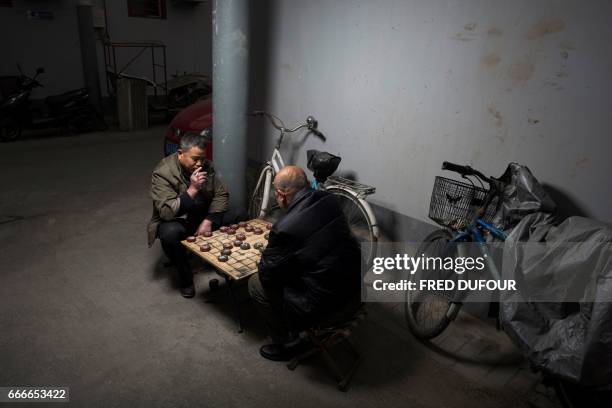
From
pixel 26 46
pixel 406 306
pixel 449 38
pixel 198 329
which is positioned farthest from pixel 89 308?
pixel 26 46

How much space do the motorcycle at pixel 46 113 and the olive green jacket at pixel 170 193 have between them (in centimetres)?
600

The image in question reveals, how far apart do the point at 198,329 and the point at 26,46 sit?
8533 millimetres

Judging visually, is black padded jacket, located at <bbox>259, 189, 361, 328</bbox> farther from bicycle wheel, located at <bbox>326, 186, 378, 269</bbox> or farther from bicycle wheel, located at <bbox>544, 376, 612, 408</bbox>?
bicycle wheel, located at <bbox>544, 376, 612, 408</bbox>

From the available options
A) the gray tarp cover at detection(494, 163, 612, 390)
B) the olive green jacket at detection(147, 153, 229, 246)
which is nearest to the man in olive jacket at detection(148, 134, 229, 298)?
the olive green jacket at detection(147, 153, 229, 246)

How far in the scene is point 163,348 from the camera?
108 inches

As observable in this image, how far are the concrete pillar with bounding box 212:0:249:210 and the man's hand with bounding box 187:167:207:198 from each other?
2.19ft

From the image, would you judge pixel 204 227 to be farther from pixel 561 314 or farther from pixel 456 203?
pixel 561 314

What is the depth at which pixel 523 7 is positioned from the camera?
8.95 ft

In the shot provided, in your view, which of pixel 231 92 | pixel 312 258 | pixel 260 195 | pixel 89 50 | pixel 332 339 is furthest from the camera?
pixel 89 50

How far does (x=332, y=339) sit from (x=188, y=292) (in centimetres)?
137

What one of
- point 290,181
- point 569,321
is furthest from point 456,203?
point 290,181

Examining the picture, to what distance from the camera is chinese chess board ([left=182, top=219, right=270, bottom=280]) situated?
105 inches

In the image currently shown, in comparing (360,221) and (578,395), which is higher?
(360,221)

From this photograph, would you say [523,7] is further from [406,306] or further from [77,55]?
[77,55]
